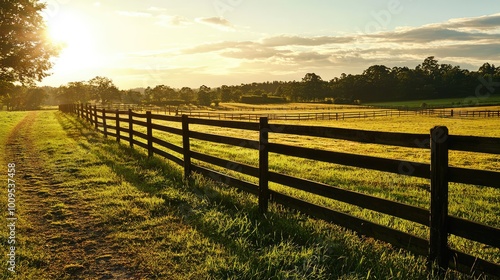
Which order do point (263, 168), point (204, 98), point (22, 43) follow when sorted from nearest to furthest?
point (263, 168), point (22, 43), point (204, 98)

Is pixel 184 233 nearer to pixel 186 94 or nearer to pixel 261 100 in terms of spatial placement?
pixel 261 100

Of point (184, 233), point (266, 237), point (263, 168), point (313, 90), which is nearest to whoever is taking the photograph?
point (266, 237)

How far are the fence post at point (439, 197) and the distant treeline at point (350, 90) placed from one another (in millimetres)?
132226

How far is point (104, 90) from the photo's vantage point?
159m

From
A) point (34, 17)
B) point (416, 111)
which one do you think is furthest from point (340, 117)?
point (34, 17)

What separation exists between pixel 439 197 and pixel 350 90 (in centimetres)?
15447

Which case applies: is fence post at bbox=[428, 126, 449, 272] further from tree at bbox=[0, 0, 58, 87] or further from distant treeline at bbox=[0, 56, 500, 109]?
distant treeline at bbox=[0, 56, 500, 109]

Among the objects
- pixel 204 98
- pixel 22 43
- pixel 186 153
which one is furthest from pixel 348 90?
pixel 186 153

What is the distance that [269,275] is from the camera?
4.20 m

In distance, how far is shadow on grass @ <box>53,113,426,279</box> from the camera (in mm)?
4297

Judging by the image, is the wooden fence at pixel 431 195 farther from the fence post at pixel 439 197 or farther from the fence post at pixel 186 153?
the fence post at pixel 186 153

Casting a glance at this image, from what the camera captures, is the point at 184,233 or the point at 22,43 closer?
the point at 184,233

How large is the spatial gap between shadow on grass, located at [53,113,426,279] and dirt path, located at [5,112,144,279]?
1249 millimetres

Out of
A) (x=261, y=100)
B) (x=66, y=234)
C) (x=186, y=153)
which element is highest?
(x=261, y=100)
